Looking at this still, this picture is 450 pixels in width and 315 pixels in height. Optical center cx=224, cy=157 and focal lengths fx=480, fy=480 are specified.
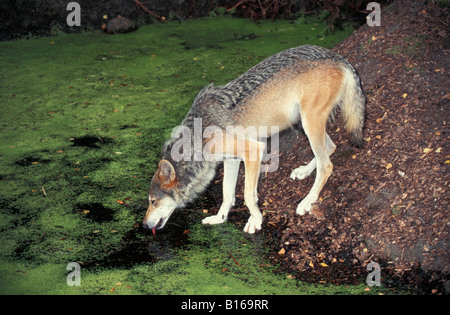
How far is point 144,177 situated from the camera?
5828mm

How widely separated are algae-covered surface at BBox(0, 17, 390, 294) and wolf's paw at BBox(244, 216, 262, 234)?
0.07 metres

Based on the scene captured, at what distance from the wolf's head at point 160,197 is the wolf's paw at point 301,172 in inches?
54.3

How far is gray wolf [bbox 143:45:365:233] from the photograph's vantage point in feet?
15.4

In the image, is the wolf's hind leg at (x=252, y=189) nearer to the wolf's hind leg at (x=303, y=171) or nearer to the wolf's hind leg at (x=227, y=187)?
the wolf's hind leg at (x=227, y=187)

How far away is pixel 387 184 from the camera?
15.0ft

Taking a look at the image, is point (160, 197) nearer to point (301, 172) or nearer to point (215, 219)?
point (215, 219)

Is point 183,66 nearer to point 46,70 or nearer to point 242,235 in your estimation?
point 46,70

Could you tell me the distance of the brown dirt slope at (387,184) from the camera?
159 inches

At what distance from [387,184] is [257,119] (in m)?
1.41
